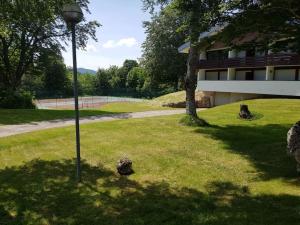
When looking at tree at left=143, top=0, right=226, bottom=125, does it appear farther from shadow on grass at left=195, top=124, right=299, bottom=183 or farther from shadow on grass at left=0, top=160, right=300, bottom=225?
shadow on grass at left=0, top=160, right=300, bottom=225

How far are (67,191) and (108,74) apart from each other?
84.1 m

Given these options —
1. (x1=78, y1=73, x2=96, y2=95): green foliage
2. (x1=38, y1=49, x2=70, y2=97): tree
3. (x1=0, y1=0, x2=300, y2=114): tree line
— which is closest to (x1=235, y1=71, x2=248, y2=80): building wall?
(x1=0, y1=0, x2=300, y2=114): tree line

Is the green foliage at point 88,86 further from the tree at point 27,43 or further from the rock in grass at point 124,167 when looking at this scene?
the rock in grass at point 124,167

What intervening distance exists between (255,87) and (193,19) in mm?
20684

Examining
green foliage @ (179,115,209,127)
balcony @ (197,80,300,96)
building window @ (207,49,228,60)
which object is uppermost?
building window @ (207,49,228,60)

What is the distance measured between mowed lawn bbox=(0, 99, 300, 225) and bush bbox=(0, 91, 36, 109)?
14889 millimetres

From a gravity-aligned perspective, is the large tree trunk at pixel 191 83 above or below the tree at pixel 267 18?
below

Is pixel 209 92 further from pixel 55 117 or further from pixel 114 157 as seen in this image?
pixel 114 157

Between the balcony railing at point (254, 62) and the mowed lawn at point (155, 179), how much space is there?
16.2 metres

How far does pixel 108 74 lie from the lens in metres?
90.6

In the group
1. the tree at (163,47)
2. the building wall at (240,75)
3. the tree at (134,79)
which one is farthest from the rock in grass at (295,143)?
the tree at (134,79)

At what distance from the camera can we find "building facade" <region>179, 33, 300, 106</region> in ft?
93.4

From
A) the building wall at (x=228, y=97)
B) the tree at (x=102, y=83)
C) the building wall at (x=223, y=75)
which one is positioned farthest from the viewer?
the tree at (x=102, y=83)

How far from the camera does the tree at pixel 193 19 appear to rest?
10137mm
